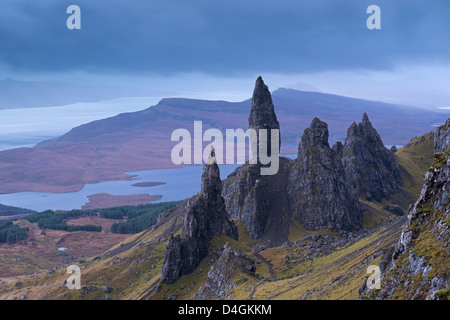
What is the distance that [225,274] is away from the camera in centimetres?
11825

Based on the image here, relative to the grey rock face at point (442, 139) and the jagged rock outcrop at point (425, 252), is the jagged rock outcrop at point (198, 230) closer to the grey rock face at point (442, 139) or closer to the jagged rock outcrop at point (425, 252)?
the grey rock face at point (442, 139)

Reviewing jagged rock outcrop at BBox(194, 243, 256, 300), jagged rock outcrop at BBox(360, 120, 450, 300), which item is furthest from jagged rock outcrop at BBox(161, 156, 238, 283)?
jagged rock outcrop at BBox(360, 120, 450, 300)

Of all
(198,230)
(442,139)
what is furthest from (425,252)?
(442,139)

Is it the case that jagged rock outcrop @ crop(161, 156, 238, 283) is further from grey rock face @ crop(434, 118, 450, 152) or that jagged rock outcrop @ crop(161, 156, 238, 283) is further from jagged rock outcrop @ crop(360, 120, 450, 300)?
jagged rock outcrop @ crop(360, 120, 450, 300)

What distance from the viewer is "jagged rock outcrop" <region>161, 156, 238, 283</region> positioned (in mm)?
136750

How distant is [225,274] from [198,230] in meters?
29.7

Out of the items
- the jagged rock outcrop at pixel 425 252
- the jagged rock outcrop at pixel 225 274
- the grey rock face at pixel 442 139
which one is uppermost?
the grey rock face at pixel 442 139

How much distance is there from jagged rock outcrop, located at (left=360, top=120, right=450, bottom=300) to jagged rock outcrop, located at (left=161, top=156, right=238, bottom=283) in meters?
83.4

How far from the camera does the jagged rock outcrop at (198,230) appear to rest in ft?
449

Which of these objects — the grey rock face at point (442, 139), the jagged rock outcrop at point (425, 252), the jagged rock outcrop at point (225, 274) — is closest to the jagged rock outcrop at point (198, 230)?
the jagged rock outcrop at point (225, 274)

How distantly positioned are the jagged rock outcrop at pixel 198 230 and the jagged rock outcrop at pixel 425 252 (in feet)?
274

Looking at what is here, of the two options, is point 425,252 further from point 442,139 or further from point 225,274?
point 442,139
